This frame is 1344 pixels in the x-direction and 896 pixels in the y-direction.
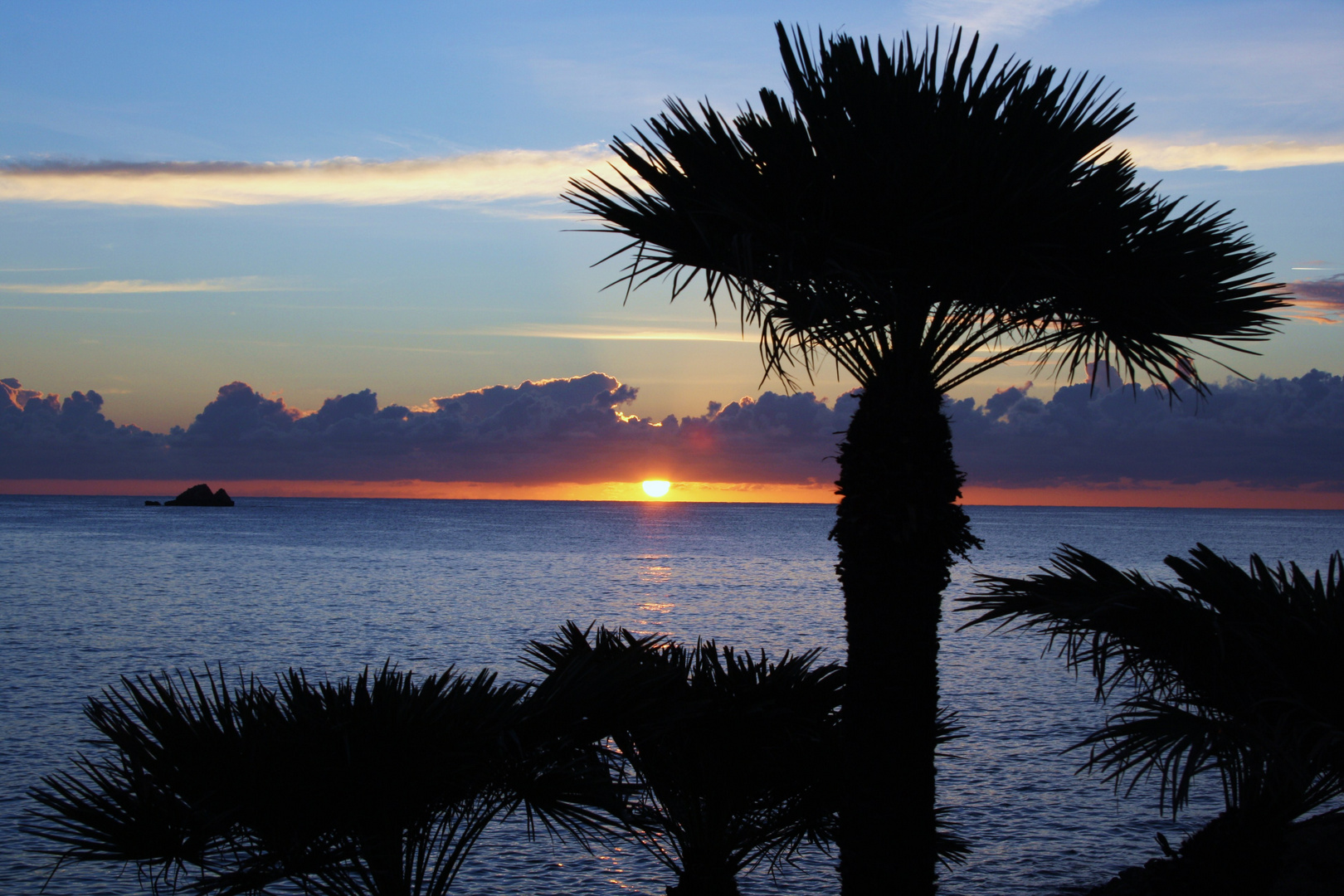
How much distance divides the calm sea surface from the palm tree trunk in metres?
7.54

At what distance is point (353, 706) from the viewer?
518cm

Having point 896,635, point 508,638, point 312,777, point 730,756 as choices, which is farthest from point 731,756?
point 508,638

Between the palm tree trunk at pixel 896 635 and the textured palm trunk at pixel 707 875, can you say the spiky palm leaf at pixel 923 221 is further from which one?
the textured palm trunk at pixel 707 875

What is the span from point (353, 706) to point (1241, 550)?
118448 mm

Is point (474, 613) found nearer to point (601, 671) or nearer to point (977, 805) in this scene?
point (977, 805)

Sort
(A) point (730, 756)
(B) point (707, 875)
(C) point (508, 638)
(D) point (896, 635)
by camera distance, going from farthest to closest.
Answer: (C) point (508, 638) < (B) point (707, 875) < (A) point (730, 756) < (D) point (896, 635)

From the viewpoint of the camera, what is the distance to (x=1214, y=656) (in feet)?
16.2

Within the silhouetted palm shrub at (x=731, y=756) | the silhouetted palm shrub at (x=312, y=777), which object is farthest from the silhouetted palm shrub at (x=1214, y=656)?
the silhouetted palm shrub at (x=312, y=777)

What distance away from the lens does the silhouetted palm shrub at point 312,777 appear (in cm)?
471

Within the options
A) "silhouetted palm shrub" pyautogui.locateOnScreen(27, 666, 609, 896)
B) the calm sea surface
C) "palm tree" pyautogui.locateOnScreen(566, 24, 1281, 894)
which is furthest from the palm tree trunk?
the calm sea surface

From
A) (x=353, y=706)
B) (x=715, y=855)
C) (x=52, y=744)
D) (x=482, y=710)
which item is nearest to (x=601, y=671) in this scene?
(x=482, y=710)

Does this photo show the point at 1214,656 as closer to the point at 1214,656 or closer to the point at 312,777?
the point at 1214,656

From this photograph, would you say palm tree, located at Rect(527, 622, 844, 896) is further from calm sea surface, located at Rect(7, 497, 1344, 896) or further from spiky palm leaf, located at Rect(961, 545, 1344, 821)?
calm sea surface, located at Rect(7, 497, 1344, 896)

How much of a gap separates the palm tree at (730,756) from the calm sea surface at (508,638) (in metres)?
6.30
